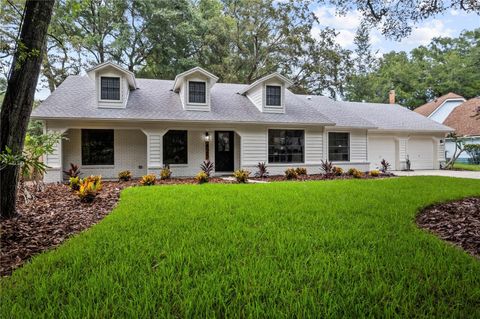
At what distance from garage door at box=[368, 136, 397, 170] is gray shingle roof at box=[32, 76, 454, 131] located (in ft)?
3.17

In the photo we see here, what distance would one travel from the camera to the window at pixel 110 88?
13.2 meters

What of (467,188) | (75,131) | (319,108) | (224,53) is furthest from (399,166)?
(75,131)

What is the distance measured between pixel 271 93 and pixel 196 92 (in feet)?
12.7

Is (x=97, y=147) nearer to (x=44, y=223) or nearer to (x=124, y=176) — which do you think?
(x=124, y=176)

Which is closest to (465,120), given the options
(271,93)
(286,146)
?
(286,146)

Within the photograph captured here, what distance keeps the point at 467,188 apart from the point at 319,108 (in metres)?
10.4

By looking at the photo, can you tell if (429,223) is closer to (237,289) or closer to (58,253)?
(237,289)

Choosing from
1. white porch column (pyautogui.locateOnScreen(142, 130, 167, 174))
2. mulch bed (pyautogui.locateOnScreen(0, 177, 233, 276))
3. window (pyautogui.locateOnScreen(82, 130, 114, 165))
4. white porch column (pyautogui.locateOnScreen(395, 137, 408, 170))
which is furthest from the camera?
white porch column (pyautogui.locateOnScreen(395, 137, 408, 170))

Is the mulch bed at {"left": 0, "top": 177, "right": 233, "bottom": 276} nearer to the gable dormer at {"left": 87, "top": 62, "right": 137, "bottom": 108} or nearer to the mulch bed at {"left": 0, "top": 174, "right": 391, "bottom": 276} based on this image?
the mulch bed at {"left": 0, "top": 174, "right": 391, "bottom": 276}

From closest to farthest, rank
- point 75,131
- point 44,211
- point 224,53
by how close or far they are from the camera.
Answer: point 44,211 → point 75,131 → point 224,53

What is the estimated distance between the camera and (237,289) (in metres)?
2.65

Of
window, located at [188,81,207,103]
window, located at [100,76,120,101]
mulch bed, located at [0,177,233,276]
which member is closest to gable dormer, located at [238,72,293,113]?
window, located at [188,81,207,103]

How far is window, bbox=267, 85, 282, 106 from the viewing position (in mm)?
15523

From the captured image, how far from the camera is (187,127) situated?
14.0m
